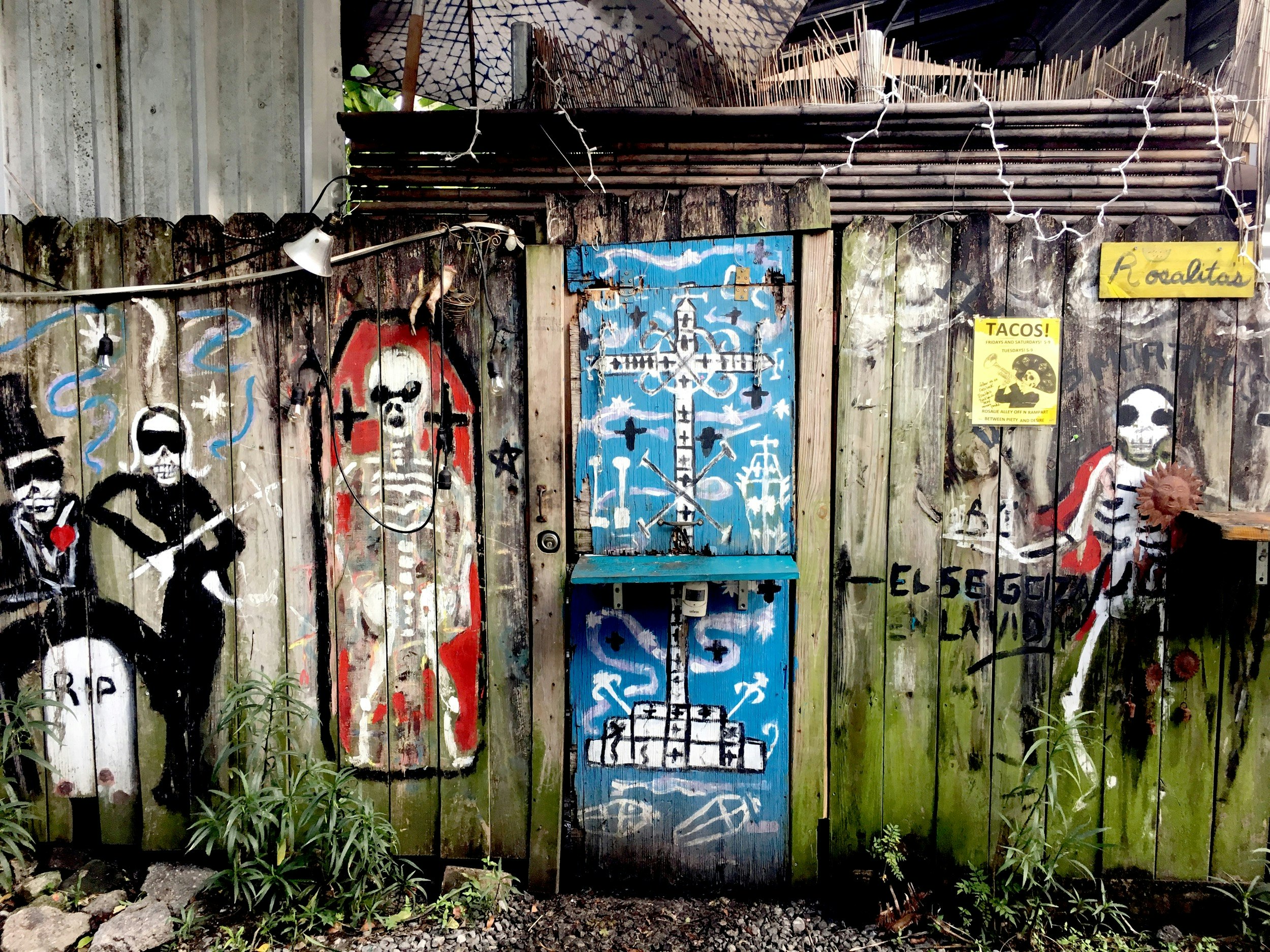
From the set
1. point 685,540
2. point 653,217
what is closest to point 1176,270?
point 653,217

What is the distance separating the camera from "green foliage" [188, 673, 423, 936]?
2490mm

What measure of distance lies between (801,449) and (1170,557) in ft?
4.33

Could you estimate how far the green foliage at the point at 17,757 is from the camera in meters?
2.63

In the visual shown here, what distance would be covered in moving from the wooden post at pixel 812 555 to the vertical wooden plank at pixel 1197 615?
1.18 meters

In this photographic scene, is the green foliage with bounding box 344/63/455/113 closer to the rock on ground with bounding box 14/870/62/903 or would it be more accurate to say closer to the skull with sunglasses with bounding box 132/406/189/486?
the skull with sunglasses with bounding box 132/406/189/486

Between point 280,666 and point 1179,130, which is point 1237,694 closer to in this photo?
point 1179,130

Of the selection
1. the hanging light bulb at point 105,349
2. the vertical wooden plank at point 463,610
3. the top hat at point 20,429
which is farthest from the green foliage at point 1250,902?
the top hat at point 20,429

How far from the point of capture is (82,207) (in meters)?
3.21

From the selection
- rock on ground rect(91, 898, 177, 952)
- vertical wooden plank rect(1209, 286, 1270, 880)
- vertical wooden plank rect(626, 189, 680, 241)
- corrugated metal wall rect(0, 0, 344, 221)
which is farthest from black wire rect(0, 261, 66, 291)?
vertical wooden plank rect(1209, 286, 1270, 880)

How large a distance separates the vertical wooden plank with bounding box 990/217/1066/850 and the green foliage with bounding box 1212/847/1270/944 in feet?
2.22

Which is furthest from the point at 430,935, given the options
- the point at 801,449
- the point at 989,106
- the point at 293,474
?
the point at 989,106

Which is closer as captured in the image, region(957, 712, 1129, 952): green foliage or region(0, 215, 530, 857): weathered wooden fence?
region(957, 712, 1129, 952): green foliage

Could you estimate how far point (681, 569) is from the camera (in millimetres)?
2434

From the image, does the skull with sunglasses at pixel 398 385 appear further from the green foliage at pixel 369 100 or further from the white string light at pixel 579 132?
the green foliage at pixel 369 100
